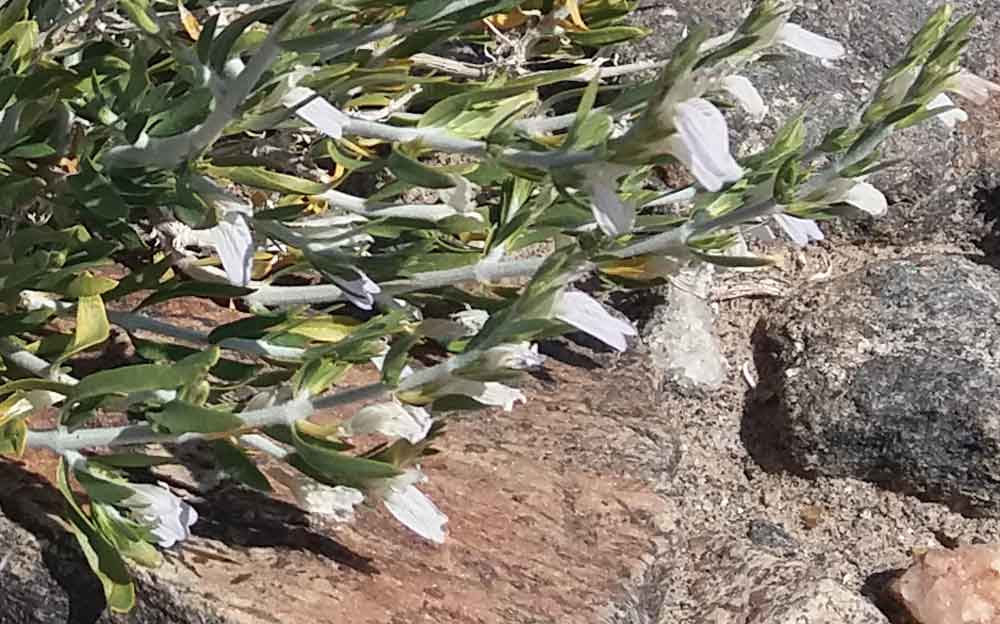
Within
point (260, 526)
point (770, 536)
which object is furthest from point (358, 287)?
point (770, 536)

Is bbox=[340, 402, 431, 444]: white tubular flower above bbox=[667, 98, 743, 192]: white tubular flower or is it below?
below

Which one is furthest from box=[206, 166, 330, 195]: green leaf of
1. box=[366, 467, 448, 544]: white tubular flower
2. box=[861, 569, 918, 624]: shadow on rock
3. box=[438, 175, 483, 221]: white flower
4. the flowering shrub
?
box=[861, 569, 918, 624]: shadow on rock

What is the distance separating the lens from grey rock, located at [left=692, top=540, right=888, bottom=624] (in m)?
1.30

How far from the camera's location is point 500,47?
4.88 ft

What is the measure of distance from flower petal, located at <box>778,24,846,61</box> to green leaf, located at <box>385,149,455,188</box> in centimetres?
23

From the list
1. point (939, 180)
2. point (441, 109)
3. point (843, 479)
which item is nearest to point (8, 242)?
point (441, 109)

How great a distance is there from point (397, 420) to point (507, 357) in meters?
0.09

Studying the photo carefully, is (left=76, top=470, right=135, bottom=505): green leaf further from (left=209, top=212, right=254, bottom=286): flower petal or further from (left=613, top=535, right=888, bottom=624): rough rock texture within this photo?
(left=613, top=535, right=888, bottom=624): rough rock texture

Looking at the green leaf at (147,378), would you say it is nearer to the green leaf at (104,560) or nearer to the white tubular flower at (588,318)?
the green leaf at (104,560)

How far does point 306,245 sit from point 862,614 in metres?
0.60

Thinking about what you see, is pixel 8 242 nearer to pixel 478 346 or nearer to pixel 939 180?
pixel 478 346

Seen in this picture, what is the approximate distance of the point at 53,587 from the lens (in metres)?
1.07

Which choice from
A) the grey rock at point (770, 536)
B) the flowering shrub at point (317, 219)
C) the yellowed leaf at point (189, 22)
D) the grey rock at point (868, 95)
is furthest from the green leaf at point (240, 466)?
the grey rock at point (868, 95)

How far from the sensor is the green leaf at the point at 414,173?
0.98 meters
